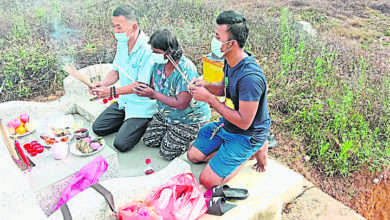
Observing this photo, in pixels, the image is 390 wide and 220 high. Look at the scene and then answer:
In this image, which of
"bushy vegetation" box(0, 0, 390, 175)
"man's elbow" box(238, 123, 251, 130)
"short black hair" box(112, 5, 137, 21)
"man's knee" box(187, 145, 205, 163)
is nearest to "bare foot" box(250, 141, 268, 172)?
"man's elbow" box(238, 123, 251, 130)

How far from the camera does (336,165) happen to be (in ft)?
12.6

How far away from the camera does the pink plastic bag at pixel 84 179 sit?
2662 millimetres

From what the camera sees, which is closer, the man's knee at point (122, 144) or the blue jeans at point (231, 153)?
the blue jeans at point (231, 153)

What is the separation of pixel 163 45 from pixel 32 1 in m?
6.47

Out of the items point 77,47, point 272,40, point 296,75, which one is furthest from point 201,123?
point 77,47

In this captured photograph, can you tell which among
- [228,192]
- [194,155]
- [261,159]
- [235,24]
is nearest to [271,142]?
[261,159]

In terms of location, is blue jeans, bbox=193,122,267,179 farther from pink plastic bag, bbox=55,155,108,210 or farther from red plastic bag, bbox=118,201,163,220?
pink plastic bag, bbox=55,155,108,210

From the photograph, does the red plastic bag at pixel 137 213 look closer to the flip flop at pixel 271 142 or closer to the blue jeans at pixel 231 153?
the blue jeans at pixel 231 153

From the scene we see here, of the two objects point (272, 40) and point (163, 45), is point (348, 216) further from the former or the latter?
point (272, 40)

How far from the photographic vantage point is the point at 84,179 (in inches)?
107

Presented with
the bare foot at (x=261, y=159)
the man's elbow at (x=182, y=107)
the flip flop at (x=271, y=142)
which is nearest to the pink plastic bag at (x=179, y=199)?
the bare foot at (x=261, y=159)

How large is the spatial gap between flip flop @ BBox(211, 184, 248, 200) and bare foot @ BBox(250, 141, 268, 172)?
1.21 feet

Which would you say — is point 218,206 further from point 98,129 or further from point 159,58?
point 98,129

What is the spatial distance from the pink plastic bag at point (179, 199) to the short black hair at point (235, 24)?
44.6 inches
